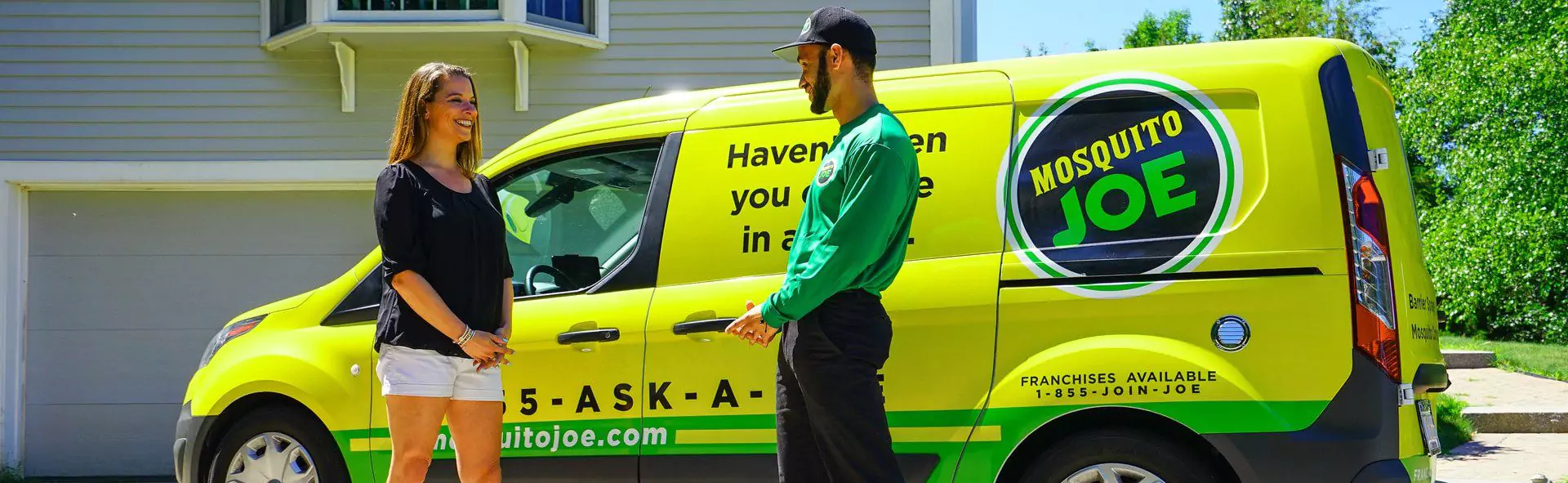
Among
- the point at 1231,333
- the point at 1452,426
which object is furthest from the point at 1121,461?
the point at 1452,426

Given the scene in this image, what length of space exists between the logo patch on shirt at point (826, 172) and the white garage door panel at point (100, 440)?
7.35 metres

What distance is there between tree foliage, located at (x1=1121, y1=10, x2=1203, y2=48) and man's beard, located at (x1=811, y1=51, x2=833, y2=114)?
34374 mm

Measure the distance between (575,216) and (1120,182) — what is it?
2021mm

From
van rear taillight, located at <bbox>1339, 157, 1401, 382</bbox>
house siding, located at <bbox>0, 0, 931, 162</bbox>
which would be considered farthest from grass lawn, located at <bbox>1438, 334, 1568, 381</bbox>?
van rear taillight, located at <bbox>1339, 157, 1401, 382</bbox>

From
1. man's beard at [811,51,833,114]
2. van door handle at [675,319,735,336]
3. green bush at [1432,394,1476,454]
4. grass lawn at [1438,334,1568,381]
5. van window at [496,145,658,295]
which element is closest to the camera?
man's beard at [811,51,833,114]

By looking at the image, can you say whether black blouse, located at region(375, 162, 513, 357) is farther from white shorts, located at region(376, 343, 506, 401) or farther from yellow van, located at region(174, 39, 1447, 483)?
yellow van, located at region(174, 39, 1447, 483)

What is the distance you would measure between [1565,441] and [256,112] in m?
8.86

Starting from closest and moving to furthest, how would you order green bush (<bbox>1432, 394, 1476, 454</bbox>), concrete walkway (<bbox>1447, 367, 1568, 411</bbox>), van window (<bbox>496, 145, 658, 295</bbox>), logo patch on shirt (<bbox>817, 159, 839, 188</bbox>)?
1. logo patch on shirt (<bbox>817, 159, 839, 188</bbox>)
2. van window (<bbox>496, 145, 658, 295</bbox>)
3. green bush (<bbox>1432, 394, 1476, 454</bbox>)
4. concrete walkway (<bbox>1447, 367, 1568, 411</bbox>)

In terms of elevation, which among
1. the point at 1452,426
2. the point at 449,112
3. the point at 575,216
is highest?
the point at 449,112

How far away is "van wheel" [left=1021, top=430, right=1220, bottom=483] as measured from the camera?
372 cm

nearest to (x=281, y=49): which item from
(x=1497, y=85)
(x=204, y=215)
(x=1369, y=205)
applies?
(x=204, y=215)

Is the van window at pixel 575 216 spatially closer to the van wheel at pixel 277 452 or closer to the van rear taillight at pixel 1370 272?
the van wheel at pixel 277 452

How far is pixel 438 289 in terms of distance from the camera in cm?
342

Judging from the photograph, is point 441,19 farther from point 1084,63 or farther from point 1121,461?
point 1121,461
